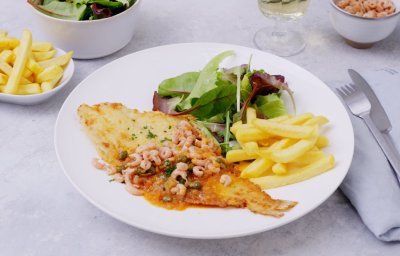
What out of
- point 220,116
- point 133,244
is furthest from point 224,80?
point 133,244

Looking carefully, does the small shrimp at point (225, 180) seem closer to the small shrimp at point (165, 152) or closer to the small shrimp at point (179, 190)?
the small shrimp at point (179, 190)

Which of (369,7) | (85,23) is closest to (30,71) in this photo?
(85,23)

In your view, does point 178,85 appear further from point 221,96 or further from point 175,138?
point 175,138

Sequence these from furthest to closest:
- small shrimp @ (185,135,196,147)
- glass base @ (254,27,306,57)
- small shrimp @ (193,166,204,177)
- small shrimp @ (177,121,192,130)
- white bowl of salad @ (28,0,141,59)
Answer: glass base @ (254,27,306,57)
white bowl of salad @ (28,0,141,59)
small shrimp @ (177,121,192,130)
small shrimp @ (185,135,196,147)
small shrimp @ (193,166,204,177)

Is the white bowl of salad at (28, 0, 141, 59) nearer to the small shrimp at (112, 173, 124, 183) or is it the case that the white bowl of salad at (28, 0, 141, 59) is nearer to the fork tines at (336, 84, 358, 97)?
the small shrimp at (112, 173, 124, 183)

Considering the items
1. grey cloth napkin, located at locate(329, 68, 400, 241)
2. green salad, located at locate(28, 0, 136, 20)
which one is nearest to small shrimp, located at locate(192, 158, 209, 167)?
grey cloth napkin, located at locate(329, 68, 400, 241)
